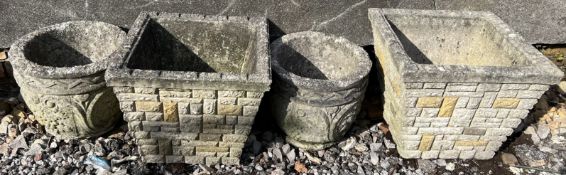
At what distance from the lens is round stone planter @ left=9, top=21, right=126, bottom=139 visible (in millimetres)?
2885

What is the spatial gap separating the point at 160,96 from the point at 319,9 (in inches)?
62.2

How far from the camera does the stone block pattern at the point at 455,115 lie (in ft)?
9.73

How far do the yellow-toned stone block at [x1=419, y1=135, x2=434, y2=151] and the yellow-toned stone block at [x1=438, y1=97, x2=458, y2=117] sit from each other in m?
0.24

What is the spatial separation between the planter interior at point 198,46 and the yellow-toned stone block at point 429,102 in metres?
1.23

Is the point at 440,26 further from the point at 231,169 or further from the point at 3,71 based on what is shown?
the point at 3,71

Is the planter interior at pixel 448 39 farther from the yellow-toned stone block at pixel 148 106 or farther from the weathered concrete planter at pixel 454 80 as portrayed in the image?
the yellow-toned stone block at pixel 148 106

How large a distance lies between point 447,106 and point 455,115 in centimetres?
14

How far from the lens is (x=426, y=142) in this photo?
11.0 ft

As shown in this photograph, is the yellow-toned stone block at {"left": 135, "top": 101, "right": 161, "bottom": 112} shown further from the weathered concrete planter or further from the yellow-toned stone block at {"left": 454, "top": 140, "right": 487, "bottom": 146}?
the yellow-toned stone block at {"left": 454, "top": 140, "right": 487, "bottom": 146}

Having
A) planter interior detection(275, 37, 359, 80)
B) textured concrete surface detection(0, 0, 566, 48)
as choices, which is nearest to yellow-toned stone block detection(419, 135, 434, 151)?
planter interior detection(275, 37, 359, 80)

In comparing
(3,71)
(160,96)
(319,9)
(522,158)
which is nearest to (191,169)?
(160,96)

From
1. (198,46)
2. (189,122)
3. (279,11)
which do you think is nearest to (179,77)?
(189,122)

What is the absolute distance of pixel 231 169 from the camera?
327 centimetres

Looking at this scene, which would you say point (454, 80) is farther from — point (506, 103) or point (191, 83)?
point (191, 83)
